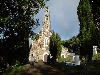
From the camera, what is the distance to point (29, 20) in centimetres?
4034

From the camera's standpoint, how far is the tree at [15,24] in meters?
38.1

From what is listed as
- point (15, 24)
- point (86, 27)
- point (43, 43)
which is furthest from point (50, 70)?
point (43, 43)

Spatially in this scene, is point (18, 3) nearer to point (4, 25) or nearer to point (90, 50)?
point (4, 25)

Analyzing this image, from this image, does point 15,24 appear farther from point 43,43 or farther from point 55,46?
point 43,43

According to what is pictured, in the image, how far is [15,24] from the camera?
3850cm

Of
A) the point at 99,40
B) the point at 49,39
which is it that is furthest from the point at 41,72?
the point at 49,39

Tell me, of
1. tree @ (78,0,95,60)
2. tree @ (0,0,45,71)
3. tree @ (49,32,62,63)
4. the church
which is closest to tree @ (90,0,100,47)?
tree @ (78,0,95,60)

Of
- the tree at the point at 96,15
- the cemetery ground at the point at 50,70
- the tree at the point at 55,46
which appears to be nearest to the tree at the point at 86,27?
the tree at the point at 96,15

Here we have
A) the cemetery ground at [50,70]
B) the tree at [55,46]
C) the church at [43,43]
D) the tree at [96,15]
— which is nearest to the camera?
the cemetery ground at [50,70]

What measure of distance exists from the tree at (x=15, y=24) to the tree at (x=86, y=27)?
22795mm

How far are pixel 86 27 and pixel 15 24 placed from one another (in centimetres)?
3039

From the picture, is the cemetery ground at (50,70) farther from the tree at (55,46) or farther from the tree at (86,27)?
the tree at (55,46)

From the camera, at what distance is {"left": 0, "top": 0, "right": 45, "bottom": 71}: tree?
38.1 metres

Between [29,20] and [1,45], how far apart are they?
501 centimetres
